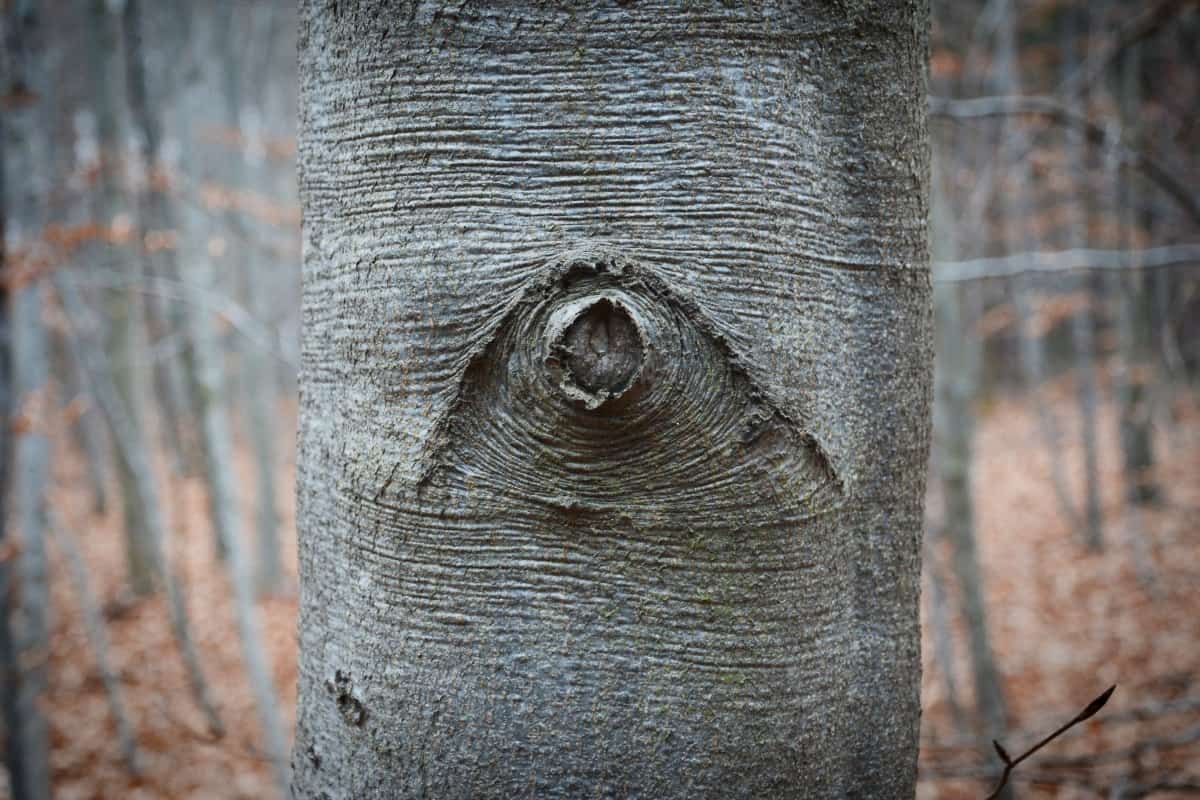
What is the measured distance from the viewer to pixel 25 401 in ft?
15.1

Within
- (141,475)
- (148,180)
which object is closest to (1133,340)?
(148,180)

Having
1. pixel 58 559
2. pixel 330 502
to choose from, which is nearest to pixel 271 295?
pixel 58 559

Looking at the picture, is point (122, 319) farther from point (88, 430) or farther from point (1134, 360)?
point (1134, 360)

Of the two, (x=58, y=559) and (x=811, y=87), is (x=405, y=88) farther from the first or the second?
(x=58, y=559)

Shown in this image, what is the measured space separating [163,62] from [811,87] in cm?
701

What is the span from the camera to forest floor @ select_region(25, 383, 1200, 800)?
5.55 m

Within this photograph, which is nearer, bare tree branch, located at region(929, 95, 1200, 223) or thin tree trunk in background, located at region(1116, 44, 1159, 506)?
bare tree branch, located at region(929, 95, 1200, 223)

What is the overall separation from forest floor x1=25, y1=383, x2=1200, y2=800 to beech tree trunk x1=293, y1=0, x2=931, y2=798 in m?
3.61

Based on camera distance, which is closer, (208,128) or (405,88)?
(405,88)

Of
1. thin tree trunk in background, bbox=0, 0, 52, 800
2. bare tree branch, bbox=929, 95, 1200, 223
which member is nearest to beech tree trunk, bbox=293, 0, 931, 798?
bare tree branch, bbox=929, 95, 1200, 223

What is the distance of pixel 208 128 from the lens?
7.98 m

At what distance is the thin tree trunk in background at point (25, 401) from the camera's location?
436 cm

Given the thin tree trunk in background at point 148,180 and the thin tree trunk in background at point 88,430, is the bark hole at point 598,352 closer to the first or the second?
the thin tree trunk in background at point 148,180

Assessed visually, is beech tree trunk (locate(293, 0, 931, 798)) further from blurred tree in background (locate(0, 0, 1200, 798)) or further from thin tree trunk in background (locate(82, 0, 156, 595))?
thin tree trunk in background (locate(82, 0, 156, 595))
